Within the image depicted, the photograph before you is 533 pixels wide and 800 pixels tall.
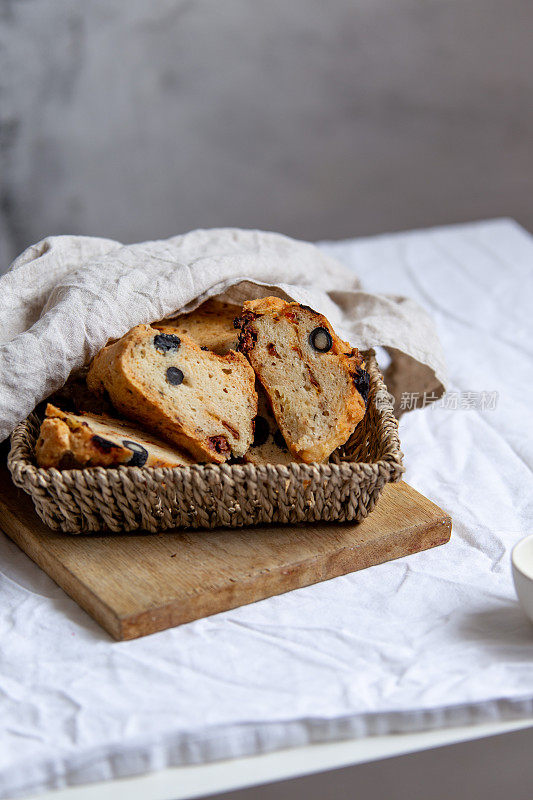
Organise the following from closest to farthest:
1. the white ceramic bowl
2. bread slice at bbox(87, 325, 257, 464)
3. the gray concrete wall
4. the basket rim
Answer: the white ceramic bowl
the basket rim
bread slice at bbox(87, 325, 257, 464)
the gray concrete wall

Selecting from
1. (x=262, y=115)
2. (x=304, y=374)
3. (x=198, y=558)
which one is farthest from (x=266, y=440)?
(x=262, y=115)

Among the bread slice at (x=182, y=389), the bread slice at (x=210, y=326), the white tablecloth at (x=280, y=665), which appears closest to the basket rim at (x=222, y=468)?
the bread slice at (x=182, y=389)

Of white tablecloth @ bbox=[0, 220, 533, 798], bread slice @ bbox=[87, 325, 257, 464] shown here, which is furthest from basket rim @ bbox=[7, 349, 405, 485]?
white tablecloth @ bbox=[0, 220, 533, 798]

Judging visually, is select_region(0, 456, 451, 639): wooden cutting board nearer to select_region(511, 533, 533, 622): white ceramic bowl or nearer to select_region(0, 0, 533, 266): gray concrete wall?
select_region(511, 533, 533, 622): white ceramic bowl

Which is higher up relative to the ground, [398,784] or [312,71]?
[312,71]

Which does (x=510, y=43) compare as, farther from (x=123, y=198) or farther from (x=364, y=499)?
(x=364, y=499)

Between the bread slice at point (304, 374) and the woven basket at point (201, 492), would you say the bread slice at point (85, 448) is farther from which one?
the bread slice at point (304, 374)

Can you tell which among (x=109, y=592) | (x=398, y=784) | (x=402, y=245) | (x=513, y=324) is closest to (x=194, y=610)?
(x=109, y=592)

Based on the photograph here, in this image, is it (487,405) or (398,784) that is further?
(487,405)
